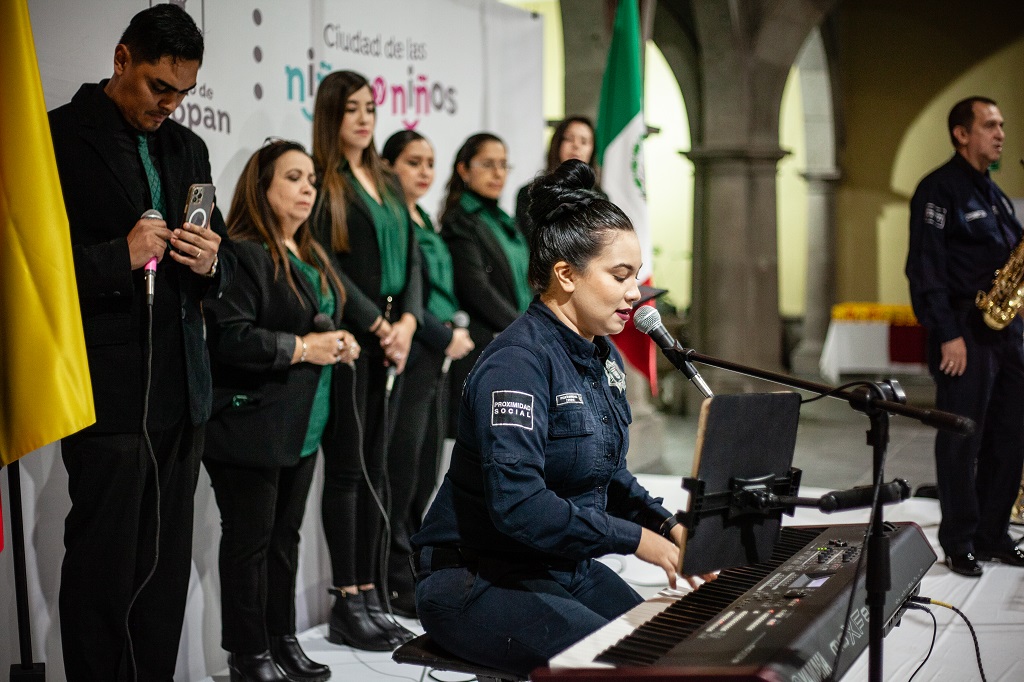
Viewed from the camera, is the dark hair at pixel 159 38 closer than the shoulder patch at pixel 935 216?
Yes

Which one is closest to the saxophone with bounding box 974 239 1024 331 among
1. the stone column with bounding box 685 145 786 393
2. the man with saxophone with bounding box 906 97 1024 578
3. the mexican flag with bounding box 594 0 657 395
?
the man with saxophone with bounding box 906 97 1024 578

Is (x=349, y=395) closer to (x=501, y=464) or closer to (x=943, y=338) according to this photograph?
(x=501, y=464)

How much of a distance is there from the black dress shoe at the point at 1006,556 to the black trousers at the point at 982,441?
0.02m

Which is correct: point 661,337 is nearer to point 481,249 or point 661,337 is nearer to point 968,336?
point 481,249

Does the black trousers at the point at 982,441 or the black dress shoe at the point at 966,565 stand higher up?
the black trousers at the point at 982,441

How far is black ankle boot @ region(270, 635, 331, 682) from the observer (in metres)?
3.21

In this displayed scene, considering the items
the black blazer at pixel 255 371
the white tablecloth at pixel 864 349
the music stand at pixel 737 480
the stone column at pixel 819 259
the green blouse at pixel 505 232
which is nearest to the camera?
the music stand at pixel 737 480

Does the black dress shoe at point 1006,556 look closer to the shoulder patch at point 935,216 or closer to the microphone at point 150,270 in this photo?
the shoulder patch at point 935,216

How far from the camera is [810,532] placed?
246cm

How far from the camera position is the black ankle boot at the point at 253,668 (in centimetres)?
307

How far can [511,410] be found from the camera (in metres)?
2.01

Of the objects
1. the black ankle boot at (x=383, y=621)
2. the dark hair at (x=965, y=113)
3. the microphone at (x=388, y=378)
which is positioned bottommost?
the black ankle boot at (x=383, y=621)

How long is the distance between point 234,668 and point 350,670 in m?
0.40

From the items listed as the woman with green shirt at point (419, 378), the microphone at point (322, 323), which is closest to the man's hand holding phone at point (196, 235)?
the microphone at point (322, 323)
